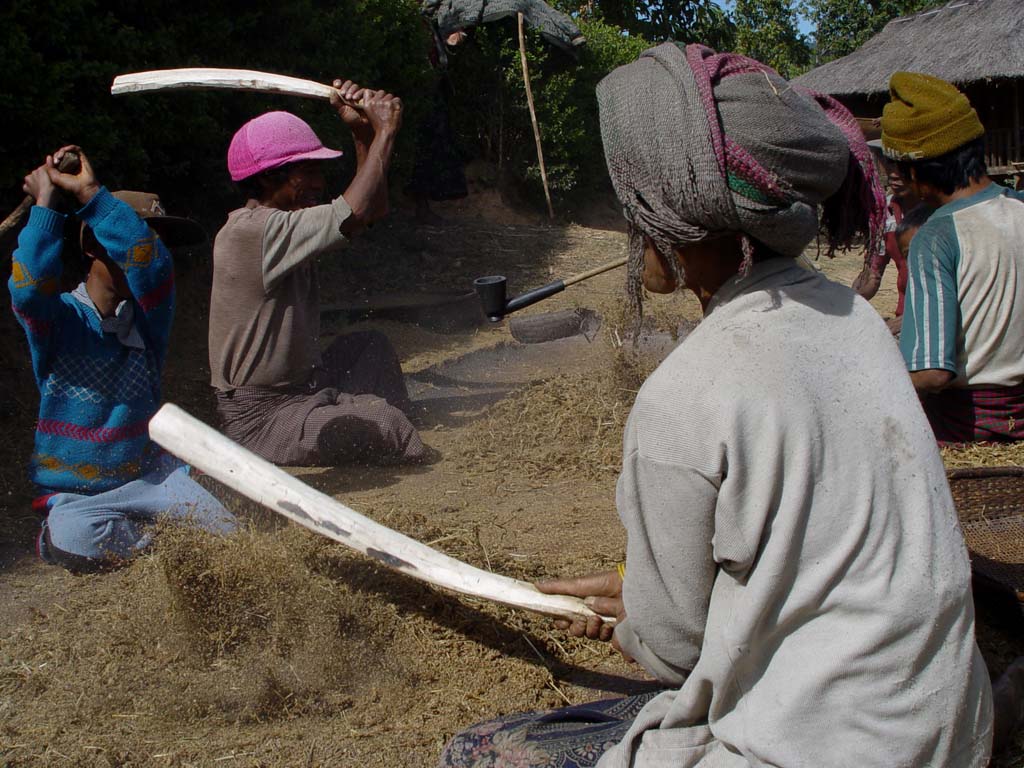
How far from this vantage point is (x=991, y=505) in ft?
11.2

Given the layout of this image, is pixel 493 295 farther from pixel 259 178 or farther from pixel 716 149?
pixel 716 149

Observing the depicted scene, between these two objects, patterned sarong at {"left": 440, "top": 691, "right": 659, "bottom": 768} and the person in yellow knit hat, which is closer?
patterned sarong at {"left": 440, "top": 691, "right": 659, "bottom": 768}

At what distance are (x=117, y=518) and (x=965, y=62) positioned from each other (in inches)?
640

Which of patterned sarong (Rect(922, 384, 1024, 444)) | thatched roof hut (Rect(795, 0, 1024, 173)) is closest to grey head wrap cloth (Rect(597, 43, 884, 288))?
patterned sarong (Rect(922, 384, 1024, 444))

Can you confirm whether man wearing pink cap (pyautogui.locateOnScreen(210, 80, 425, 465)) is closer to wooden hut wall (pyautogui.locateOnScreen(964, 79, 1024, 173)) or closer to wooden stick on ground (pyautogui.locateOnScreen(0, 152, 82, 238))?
wooden stick on ground (pyautogui.locateOnScreen(0, 152, 82, 238))

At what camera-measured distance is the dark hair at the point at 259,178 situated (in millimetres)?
4668

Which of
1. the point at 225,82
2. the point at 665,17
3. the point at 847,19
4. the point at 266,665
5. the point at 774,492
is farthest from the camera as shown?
the point at 847,19

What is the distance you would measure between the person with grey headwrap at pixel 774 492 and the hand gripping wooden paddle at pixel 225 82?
125 inches

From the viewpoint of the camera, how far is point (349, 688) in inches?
111

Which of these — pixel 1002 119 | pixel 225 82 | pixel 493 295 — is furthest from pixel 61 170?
pixel 1002 119

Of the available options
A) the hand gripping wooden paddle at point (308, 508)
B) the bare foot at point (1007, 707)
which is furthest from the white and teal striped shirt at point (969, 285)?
the hand gripping wooden paddle at point (308, 508)

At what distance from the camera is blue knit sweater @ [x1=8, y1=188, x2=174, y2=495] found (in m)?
3.55

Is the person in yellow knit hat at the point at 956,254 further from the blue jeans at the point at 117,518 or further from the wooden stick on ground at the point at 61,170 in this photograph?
the wooden stick on ground at the point at 61,170

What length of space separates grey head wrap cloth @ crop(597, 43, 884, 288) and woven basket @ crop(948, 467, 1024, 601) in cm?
209
